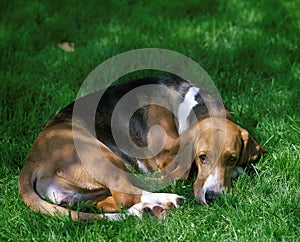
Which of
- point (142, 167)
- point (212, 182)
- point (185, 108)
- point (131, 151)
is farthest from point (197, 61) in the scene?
point (212, 182)

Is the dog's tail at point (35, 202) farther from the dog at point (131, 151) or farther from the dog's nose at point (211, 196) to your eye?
the dog's nose at point (211, 196)

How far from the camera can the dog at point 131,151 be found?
4.14m

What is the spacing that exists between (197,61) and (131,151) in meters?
1.93

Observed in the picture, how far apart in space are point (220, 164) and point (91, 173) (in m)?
1.01

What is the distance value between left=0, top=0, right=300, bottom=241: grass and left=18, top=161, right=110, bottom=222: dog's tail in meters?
0.06

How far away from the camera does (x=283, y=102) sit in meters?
5.52

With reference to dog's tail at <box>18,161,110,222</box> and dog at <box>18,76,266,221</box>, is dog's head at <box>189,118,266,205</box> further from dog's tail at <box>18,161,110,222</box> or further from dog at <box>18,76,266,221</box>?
dog's tail at <box>18,161,110,222</box>

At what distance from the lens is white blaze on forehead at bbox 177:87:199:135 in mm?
4838

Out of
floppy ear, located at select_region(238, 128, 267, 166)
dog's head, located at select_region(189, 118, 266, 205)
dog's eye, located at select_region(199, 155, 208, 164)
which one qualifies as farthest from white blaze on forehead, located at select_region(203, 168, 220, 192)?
floppy ear, located at select_region(238, 128, 267, 166)

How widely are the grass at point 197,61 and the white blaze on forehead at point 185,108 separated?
596mm

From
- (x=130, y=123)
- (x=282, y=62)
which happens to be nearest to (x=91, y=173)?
(x=130, y=123)

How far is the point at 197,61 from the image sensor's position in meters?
6.38

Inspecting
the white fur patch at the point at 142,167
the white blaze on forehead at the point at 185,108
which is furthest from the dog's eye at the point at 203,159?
the white fur patch at the point at 142,167

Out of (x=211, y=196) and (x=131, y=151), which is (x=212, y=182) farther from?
(x=131, y=151)
